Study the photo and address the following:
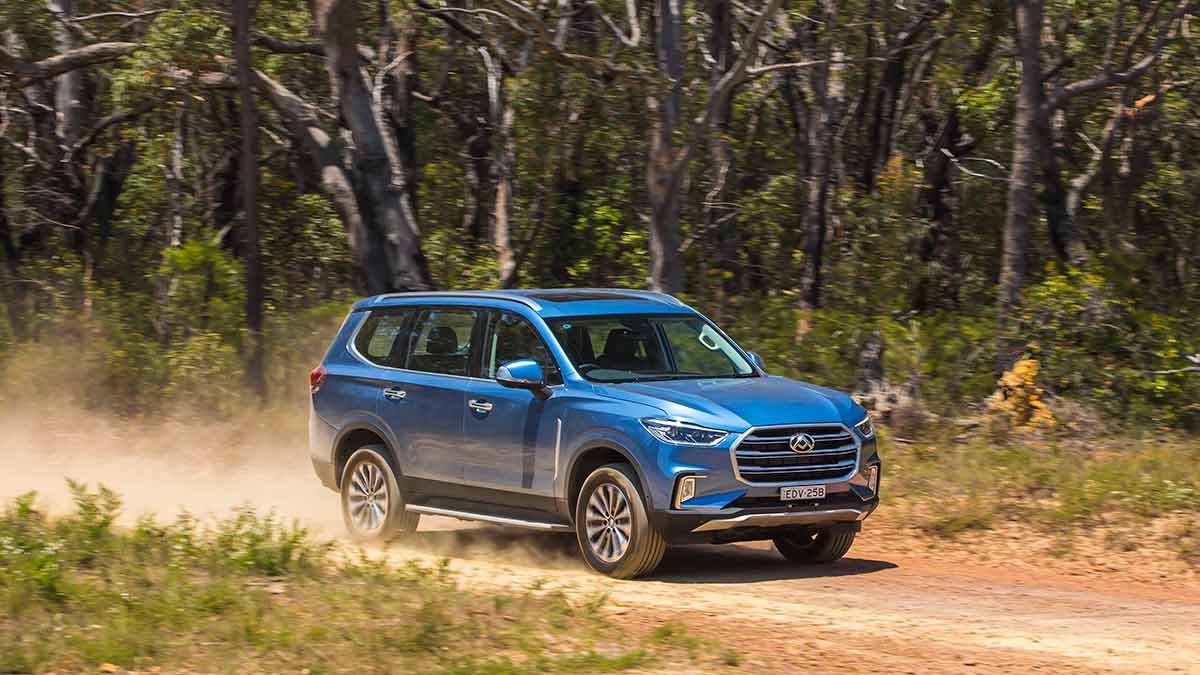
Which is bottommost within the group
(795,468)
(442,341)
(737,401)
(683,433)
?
(795,468)

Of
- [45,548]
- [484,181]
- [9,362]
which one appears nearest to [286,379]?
[9,362]

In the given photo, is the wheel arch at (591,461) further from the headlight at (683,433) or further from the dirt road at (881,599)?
the dirt road at (881,599)

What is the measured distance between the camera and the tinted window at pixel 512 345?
10.5m

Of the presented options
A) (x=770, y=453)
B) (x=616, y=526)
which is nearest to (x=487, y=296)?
(x=616, y=526)

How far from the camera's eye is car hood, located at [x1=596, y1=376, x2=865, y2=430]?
9.58m

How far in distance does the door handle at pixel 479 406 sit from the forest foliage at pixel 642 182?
274 inches

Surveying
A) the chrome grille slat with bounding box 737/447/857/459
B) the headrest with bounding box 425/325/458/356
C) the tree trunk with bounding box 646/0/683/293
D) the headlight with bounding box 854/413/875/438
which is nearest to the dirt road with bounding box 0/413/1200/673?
the chrome grille slat with bounding box 737/447/857/459

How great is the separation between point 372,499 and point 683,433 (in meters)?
3.17

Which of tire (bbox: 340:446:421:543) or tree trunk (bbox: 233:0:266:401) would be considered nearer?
tire (bbox: 340:446:421:543)

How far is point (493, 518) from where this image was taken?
10656 mm

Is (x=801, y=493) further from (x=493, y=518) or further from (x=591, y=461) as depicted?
(x=493, y=518)

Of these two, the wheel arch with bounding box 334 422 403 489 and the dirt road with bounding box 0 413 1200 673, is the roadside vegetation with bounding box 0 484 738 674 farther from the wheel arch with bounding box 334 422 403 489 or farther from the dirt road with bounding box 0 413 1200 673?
the wheel arch with bounding box 334 422 403 489

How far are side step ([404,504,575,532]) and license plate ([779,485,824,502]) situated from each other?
4.74 feet

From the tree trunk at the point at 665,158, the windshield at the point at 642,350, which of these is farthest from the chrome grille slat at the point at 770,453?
the tree trunk at the point at 665,158
